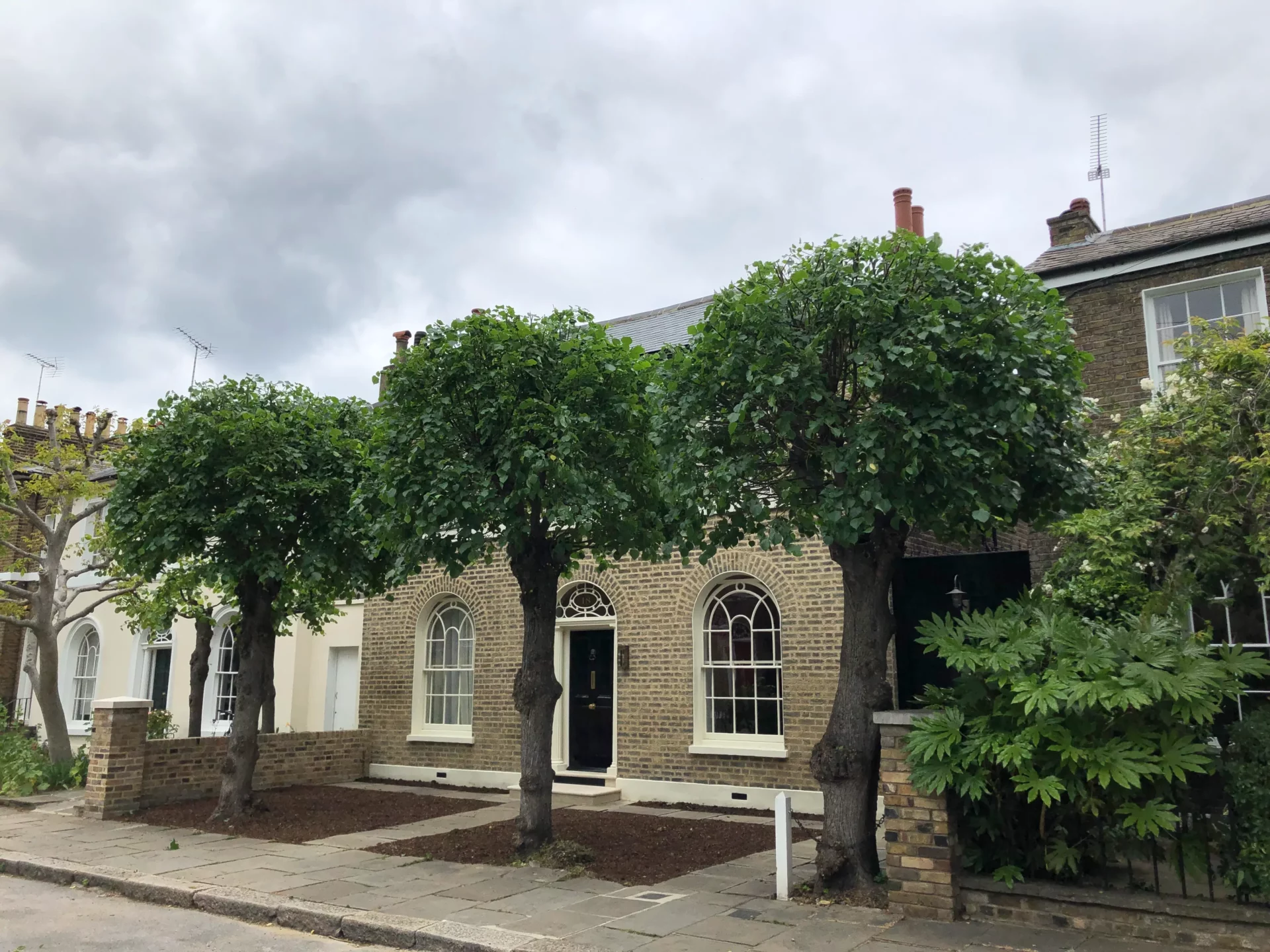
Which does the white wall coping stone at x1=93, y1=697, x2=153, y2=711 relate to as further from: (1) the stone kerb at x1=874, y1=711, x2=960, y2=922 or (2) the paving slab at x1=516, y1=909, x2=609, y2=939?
(1) the stone kerb at x1=874, y1=711, x2=960, y2=922

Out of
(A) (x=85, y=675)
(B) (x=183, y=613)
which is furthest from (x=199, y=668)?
(A) (x=85, y=675)

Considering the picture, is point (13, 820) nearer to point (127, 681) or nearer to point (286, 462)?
point (286, 462)

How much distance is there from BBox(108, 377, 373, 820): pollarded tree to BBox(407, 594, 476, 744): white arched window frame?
361cm

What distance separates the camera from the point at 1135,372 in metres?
11.4

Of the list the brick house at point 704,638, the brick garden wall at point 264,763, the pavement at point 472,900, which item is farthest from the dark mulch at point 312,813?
the brick house at point 704,638

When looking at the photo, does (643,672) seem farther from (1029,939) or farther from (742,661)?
(1029,939)

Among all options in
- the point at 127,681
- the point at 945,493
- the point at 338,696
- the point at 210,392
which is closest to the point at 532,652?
the point at 945,493

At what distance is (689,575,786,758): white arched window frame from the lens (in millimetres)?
12250

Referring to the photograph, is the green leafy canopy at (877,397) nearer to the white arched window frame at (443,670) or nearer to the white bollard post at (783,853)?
the white bollard post at (783,853)

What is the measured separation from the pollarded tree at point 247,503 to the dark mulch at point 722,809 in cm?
475

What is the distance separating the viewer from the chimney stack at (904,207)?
1482 cm

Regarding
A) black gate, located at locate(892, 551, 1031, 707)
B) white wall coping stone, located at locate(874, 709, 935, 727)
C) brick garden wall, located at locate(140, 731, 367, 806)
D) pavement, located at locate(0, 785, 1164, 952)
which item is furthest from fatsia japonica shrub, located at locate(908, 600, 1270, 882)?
brick garden wall, located at locate(140, 731, 367, 806)

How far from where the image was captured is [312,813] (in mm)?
12352

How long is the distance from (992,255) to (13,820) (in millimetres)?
13461
